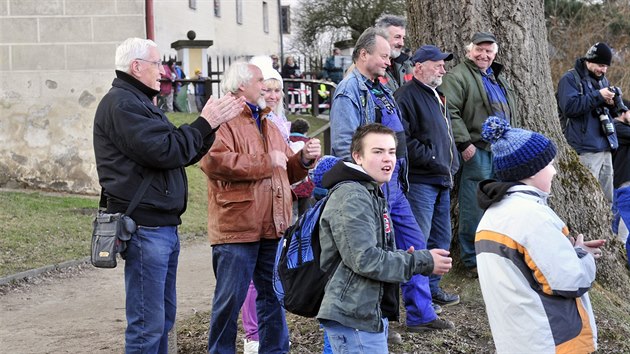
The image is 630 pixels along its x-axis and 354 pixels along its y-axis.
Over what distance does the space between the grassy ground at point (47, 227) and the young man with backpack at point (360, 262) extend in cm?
525

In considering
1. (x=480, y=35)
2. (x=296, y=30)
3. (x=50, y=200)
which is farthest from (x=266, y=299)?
(x=296, y=30)

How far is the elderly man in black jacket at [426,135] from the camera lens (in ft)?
20.7

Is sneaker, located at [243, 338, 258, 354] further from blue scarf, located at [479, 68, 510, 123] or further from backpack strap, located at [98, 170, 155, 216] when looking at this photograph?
blue scarf, located at [479, 68, 510, 123]

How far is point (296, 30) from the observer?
4700 cm

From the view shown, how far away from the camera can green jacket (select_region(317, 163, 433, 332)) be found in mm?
3992

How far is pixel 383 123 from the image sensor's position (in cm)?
586

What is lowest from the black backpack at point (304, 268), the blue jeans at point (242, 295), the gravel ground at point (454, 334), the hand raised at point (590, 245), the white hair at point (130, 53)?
the gravel ground at point (454, 334)

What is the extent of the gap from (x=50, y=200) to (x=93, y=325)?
18.6 ft

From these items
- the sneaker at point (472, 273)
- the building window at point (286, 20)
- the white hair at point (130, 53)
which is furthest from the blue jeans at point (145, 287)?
the building window at point (286, 20)

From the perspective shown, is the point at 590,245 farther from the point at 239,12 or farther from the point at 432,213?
the point at 239,12

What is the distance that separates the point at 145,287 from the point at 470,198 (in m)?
3.05

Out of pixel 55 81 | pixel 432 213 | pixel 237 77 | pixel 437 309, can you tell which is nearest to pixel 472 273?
pixel 437 309

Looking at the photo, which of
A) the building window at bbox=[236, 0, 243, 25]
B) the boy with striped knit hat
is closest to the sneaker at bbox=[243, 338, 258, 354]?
the boy with striped knit hat

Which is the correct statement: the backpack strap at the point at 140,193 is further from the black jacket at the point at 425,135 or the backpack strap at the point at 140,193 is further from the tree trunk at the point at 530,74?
the tree trunk at the point at 530,74
